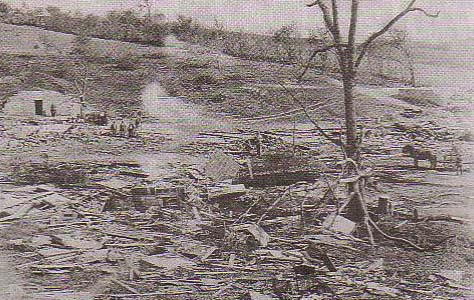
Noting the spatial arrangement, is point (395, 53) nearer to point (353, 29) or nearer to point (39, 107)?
point (353, 29)

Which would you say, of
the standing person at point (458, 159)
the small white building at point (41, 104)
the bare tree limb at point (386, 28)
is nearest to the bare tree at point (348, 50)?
the bare tree limb at point (386, 28)

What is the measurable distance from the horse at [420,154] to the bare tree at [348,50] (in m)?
0.22

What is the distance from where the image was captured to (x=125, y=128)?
2143mm

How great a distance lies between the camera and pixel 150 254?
1999 millimetres

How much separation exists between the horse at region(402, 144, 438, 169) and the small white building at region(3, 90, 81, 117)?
1.36 meters

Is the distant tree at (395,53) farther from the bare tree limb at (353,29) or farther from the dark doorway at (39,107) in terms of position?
the dark doorway at (39,107)

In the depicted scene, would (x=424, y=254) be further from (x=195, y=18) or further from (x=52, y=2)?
(x=52, y=2)

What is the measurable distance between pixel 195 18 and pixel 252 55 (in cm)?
29

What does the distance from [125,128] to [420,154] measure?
1.23 metres

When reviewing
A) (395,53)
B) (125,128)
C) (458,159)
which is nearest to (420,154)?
(458,159)

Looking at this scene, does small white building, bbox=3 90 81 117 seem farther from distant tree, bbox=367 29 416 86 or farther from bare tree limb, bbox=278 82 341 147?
distant tree, bbox=367 29 416 86

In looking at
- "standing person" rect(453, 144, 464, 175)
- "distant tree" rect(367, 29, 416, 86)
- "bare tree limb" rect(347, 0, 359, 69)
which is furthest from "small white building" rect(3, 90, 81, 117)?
"standing person" rect(453, 144, 464, 175)

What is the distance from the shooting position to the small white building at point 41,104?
6.92 ft

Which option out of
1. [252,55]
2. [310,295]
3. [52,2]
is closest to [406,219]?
[310,295]
